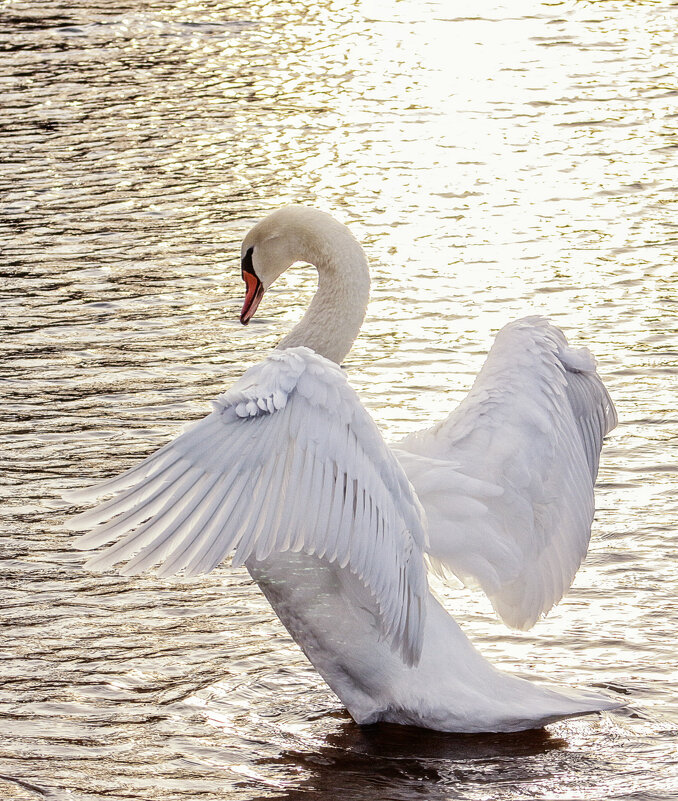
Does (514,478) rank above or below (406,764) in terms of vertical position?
above

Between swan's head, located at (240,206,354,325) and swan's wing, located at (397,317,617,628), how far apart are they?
779 mm

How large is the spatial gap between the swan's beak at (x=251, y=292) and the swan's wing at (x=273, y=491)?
5.94 feet

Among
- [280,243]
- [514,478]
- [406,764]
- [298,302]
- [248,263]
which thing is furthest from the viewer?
[298,302]

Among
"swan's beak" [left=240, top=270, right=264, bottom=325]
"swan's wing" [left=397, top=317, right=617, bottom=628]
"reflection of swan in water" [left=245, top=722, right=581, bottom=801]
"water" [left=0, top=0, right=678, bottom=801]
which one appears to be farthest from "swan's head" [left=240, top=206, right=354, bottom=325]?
"reflection of swan in water" [left=245, top=722, right=581, bottom=801]

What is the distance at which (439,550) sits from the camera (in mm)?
5125

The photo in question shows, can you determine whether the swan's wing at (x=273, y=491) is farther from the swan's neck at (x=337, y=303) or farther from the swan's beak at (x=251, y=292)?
the swan's beak at (x=251, y=292)

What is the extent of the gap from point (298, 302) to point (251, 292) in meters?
2.77

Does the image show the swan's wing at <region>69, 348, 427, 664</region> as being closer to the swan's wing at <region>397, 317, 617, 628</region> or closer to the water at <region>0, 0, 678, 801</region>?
the swan's wing at <region>397, 317, 617, 628</region>

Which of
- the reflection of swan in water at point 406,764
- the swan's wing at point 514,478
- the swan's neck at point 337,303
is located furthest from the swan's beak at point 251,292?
the reflection of swan in water at point 406,764

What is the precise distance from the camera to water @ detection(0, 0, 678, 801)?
501 centimetres

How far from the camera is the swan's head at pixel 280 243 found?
5805mm

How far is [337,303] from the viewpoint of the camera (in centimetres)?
562

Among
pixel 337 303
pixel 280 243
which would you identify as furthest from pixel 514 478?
pixel 280 243

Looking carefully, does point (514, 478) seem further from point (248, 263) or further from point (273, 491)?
point (248, 263)
